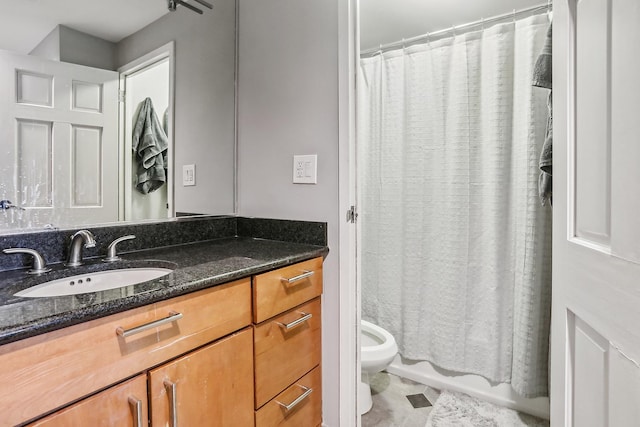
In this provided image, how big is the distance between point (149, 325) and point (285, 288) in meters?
0.48

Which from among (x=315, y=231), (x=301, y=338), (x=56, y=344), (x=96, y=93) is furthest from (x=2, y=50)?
(x=301, y=338)

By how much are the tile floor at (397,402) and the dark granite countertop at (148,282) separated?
3.03 ft

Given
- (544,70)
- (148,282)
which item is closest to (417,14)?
(544,70)

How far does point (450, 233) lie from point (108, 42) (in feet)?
5.73

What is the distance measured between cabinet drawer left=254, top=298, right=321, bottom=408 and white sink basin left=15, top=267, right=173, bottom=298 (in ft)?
1.25

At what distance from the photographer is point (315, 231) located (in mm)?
1444

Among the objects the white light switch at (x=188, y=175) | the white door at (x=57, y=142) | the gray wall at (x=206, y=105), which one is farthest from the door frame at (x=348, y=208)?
the white door at (x=57, y=142)

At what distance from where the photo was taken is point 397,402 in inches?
70.5

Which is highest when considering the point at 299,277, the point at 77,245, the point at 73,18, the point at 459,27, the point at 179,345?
the point at 459,27

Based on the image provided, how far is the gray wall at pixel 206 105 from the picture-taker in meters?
1.58

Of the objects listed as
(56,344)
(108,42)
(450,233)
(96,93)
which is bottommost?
(56,344)

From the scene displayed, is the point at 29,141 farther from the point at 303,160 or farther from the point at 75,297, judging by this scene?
the point at 303,160

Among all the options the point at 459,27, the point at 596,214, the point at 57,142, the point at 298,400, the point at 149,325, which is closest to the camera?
the point at 596,214

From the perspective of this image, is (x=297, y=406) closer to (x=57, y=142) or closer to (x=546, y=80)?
(x=57, y=142)
